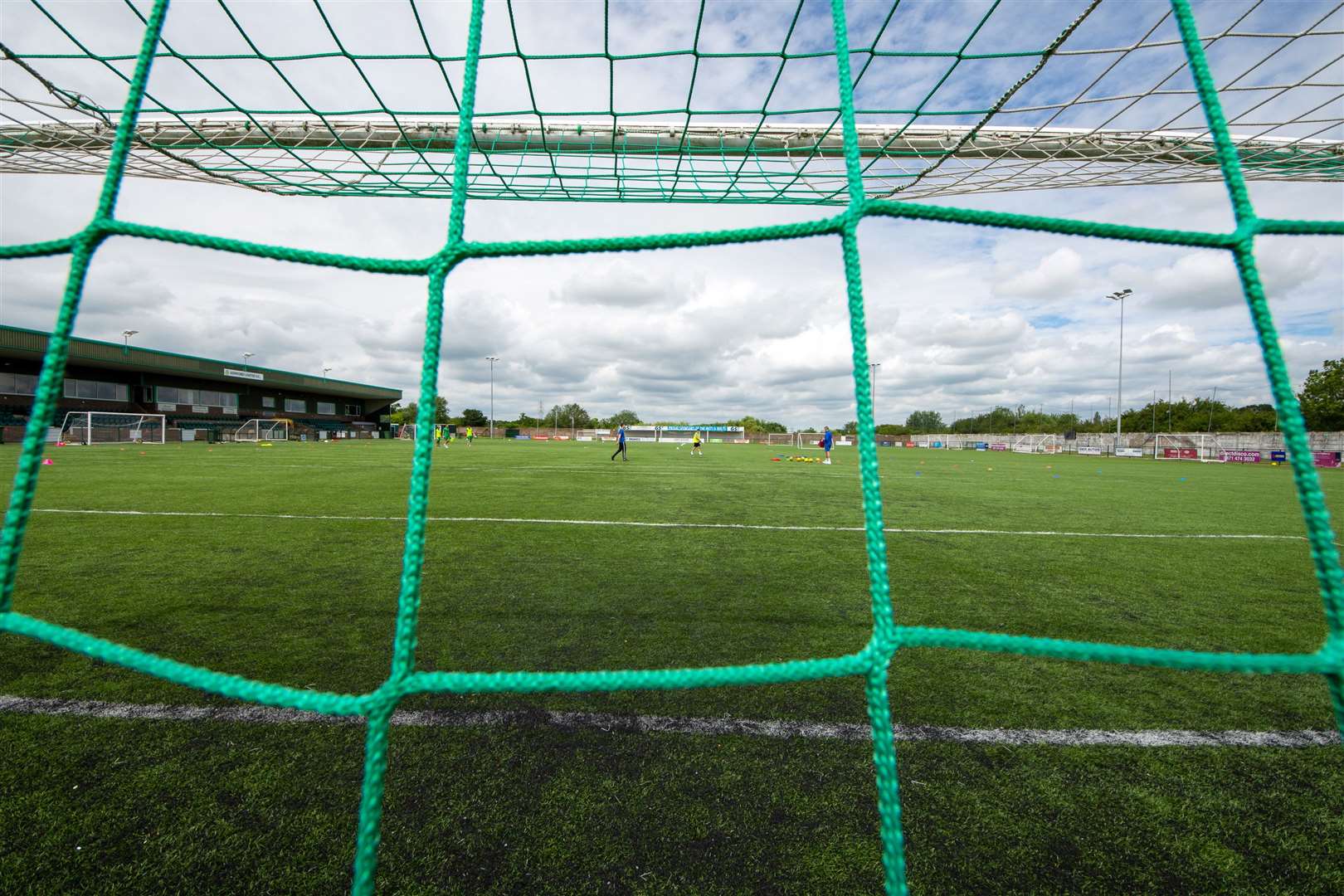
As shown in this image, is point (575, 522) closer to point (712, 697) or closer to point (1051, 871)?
point (712, 697)

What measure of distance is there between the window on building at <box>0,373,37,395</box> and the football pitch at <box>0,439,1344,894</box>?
36880 millimetres

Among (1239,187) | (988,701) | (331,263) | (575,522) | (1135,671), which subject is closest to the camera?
(1239,187)

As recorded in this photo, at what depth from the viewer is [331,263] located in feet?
4.77

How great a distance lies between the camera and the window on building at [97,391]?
30.2 metres

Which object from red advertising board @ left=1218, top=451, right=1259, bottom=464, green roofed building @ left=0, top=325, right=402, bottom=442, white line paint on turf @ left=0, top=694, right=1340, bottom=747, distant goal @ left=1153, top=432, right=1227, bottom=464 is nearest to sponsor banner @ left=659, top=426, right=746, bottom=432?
green roofed building @ left=0, top=325, right=402, bottom=442

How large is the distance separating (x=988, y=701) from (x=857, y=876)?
1060mm

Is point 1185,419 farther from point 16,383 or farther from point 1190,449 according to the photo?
point 16,383

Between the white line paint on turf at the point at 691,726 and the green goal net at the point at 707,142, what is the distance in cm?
28

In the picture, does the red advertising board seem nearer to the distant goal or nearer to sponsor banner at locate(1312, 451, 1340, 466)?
the distant goal

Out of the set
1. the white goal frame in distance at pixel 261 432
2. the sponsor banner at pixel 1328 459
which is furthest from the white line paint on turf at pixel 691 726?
the white goal frame in distance at pixel 261 432

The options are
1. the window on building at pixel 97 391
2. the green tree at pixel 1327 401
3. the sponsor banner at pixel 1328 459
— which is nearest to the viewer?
the sponsor banner at pixel 1328 459

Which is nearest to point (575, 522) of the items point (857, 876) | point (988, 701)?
point (988, 701)

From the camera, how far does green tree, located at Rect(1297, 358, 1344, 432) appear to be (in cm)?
3350

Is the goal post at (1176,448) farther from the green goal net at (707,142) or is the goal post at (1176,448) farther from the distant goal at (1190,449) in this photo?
the green goal net at (707,142)
